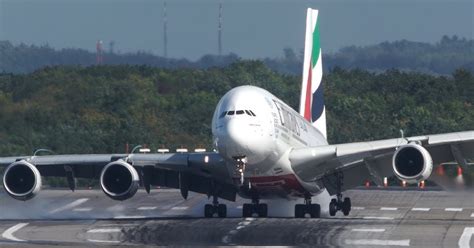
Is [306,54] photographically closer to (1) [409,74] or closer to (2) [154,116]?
(2) [154,116]

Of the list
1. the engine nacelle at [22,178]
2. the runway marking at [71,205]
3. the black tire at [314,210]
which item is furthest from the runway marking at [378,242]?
the runway marking at [71,205]

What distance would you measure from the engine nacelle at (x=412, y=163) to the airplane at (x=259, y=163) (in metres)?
0.03

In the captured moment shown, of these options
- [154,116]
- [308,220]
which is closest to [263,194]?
[308,220]

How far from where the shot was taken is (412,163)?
34406 millimetres

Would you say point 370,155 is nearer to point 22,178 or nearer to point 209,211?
Result: point 209,211

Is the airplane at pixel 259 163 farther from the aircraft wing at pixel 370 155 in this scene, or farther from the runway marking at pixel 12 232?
the runway marking at pixel 12 232

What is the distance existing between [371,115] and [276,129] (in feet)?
103

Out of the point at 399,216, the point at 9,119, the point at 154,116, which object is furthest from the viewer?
the point at 154,116

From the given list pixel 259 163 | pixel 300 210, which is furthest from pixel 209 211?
pixel 259 163

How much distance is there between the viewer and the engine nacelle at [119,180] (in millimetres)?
36438

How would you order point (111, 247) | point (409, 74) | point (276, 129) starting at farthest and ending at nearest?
point (409, 74), point (276, 129), point (111, 247)

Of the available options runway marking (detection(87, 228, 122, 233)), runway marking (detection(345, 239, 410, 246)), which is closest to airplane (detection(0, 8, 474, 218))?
runway marking (detection(87, 228, 122, 233))

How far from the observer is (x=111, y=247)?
28.9 metres

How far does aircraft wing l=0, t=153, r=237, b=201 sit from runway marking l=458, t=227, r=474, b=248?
6754mm
